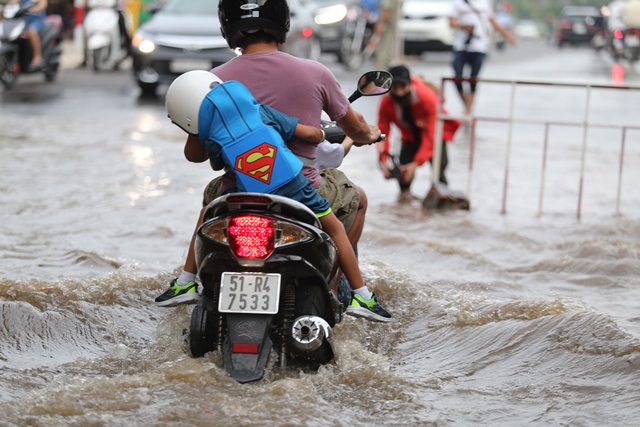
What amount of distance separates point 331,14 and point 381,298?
20384mm

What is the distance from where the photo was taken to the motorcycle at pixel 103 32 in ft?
69.3

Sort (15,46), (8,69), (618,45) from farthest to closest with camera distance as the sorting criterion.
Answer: (618,45) < (15,46) < (8,69)

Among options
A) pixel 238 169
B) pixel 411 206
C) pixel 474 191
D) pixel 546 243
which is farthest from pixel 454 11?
pixel 238 169

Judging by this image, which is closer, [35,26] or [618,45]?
[35,26]

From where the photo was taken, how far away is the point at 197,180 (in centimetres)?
1019

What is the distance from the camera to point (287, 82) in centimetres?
462

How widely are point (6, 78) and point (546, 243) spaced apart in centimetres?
1144

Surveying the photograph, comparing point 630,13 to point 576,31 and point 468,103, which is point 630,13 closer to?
point 468,103

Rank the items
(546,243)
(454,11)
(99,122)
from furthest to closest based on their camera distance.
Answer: (454,11) → (99,122) → (546,243)

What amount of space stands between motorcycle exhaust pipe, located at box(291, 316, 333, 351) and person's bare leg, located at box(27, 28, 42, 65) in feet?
47.3

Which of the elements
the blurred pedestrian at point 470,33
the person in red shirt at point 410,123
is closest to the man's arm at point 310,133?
the person in red shirt at point 410,123

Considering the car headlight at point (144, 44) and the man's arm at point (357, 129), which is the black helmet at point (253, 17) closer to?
the man's arm at point (357, 129)

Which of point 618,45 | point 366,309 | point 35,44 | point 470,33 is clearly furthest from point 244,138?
point 618,45

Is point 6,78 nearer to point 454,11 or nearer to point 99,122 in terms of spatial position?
Answer: point 99,122
